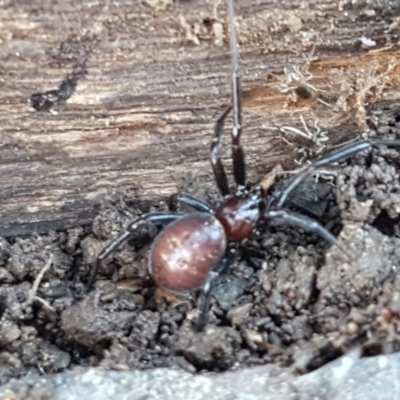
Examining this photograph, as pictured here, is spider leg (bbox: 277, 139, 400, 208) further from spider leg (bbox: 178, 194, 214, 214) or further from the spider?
spider leg (bbox: 178, 194, 214, 214)

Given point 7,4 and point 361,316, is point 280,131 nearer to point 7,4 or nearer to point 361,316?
point 361,316

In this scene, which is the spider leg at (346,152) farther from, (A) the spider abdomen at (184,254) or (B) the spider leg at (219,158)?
(A) the spider abdomen at (184,254)

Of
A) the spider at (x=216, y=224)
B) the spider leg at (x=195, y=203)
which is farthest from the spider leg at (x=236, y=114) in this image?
the spider leg at (x=195, y=203)

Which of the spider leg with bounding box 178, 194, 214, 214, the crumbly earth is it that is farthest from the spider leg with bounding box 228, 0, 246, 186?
the crumbly earth

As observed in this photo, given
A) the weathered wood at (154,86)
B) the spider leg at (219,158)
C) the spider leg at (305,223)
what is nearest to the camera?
the weathered wood at (154,86)

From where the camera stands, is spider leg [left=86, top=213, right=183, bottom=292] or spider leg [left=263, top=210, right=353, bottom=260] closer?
spider leg [left=263, top=210, right=353, bottom=260]

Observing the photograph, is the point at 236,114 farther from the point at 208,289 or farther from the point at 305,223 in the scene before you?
the point at 208,289

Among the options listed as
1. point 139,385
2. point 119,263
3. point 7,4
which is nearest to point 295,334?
point 139,385
